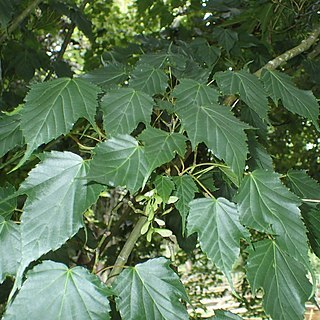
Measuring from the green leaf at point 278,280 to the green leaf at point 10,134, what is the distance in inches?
15.2

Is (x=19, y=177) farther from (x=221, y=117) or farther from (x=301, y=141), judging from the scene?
(x=221, y=117)

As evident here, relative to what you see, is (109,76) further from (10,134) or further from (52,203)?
(52,203)

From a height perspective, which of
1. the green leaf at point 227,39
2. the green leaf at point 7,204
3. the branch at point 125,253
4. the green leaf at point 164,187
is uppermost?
the green leaf at point 7,204

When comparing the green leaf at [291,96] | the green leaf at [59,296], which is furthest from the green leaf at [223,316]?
the green leaf at [291,96]

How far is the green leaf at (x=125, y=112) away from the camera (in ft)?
2.43

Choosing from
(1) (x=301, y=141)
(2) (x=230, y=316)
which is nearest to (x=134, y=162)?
(2) (x=230, y=316)

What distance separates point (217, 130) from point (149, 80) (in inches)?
7.8

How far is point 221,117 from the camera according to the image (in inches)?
28.8

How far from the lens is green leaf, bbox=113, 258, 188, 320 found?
0.67 meters

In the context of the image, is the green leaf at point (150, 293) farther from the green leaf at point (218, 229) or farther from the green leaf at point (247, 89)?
the green leaf at point (247, 89)

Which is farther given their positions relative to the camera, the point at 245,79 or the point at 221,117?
the point at 245,79

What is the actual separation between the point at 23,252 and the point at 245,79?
44cm

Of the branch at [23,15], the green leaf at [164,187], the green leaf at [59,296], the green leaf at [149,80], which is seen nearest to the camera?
the green leaf at [59,296]

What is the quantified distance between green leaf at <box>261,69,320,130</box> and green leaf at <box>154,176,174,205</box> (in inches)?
10.0
